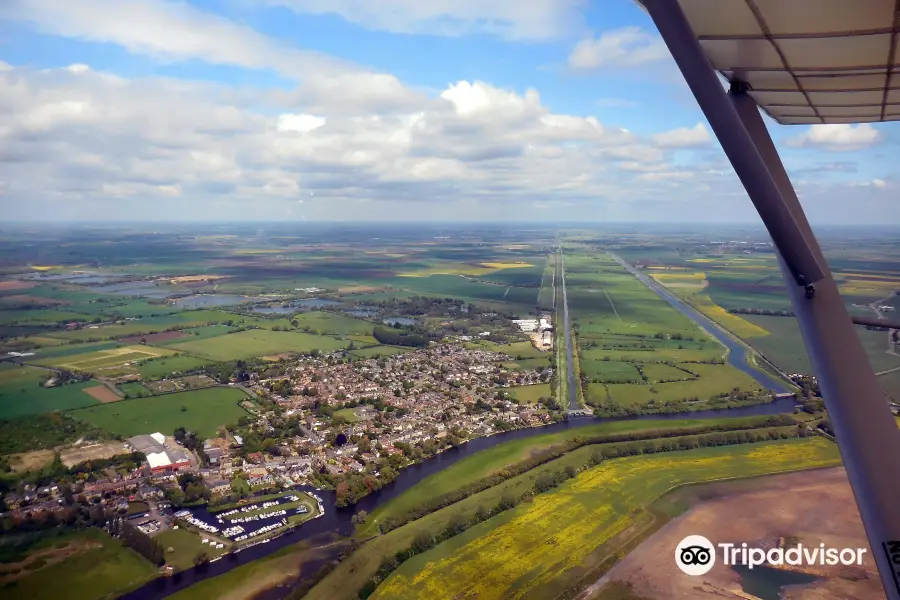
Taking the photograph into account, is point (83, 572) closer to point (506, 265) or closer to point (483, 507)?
point (483, 507)

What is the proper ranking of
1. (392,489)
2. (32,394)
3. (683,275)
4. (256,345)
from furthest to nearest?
(683,275) → (256,345) → (32,394) → (392,489)

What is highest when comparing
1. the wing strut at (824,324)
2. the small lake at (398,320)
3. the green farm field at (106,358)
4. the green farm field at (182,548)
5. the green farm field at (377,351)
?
the wing strut at (824,324)

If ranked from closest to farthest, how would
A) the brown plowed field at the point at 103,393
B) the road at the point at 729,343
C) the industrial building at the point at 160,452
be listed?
the industrial building at the point at 160,452, the brown plowed field at the point at 103,393, the road at the point at 729,343

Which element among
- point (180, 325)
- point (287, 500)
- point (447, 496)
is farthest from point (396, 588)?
point (180, 325)

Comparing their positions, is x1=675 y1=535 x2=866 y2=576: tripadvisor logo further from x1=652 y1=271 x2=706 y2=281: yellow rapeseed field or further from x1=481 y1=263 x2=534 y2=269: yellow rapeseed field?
x1=481 y1=263 x2=534 y2=269: yellow rapeseed field

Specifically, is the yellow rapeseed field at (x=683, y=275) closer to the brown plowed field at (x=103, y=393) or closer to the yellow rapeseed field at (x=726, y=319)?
the yellow rapeseed field at (x=726, y=319)

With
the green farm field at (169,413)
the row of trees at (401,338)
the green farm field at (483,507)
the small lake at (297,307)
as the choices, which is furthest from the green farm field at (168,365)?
the green farm field at (483,507)

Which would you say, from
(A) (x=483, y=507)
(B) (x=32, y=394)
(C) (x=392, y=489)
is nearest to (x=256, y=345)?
(B) (x=32, y=394)
